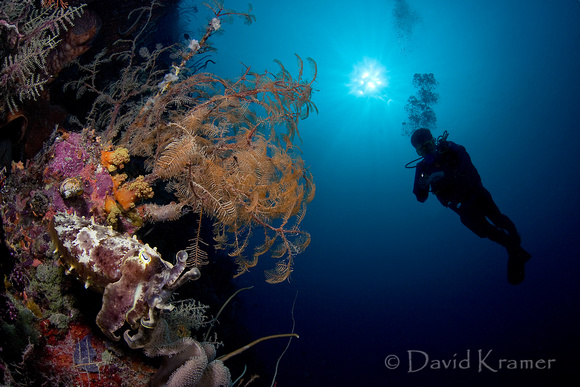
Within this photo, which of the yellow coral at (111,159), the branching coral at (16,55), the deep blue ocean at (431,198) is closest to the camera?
the branching coral at (16,55)

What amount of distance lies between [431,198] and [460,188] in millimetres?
76051

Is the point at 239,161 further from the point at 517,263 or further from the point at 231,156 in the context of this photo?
the point at 517,263

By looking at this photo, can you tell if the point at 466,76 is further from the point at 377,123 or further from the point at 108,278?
the point at 108,278

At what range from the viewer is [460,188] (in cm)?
752

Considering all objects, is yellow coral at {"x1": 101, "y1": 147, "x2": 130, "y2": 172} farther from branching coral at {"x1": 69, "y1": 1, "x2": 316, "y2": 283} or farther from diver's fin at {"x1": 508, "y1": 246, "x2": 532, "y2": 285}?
diver's fin at {"x1": 508, "y1": 246, "x2": 532, "y2": 285}

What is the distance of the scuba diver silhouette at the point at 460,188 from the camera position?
23.3ft

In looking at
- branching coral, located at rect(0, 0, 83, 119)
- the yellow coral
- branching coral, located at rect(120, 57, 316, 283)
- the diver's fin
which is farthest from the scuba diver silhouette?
branching coral, located at rect(0, 0, 83, 119)

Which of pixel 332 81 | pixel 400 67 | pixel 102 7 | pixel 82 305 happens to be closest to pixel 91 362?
pixel 82 305

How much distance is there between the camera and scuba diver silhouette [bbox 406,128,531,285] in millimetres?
7090

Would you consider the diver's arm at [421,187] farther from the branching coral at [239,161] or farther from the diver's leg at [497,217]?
the branching coral at [239,161]

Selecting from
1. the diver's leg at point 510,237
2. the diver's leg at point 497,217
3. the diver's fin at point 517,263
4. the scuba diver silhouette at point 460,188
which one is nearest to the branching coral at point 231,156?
the scuba diver silhouette at point 460,188

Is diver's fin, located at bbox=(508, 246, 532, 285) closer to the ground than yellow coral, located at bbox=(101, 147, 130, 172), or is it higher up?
higher up

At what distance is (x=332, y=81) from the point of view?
180 feet

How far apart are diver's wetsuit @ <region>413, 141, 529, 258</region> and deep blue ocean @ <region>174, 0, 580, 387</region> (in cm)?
1748
